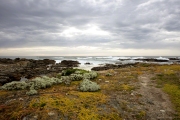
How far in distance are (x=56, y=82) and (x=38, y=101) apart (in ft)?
11.3

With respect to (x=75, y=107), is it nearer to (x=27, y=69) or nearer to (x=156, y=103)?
(x=156, y=103)

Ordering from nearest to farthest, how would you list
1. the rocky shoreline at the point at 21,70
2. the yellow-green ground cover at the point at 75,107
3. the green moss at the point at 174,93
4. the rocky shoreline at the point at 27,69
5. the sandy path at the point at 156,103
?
the yellow-green ground cover at the point at 75,107, the sandy path at the point at 156,103, the green moss at the point at 174,93, the rocky shoreline at the point at 21,70, the rocky shoreline at the point at 27,69

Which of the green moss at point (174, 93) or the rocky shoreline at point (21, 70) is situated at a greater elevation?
the green moss at point (174, 93)

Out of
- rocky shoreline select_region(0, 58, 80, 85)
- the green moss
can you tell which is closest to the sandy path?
the green moss

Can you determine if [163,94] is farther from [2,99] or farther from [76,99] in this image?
[2,99]

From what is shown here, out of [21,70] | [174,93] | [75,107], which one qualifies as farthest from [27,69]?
[174,93]

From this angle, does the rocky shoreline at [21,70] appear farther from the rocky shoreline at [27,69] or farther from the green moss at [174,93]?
the green moss at [174,93]

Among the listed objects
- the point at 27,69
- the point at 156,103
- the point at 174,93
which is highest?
the point at 174,93

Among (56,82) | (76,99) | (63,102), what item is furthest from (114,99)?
(56,82)

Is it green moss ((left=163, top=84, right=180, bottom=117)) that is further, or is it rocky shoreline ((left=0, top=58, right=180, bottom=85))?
rocky shoreline ((left=0, top=58, right=180, bottom=85))

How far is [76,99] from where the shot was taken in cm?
624

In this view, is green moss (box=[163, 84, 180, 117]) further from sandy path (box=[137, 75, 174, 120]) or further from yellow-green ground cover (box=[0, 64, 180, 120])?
sandy path (box=[137, 75, 174, 120])

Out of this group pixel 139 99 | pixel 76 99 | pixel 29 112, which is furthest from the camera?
pixel 139 99

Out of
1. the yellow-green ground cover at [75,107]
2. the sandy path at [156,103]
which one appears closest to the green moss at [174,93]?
the yellow-green ground cover at [75,107]
